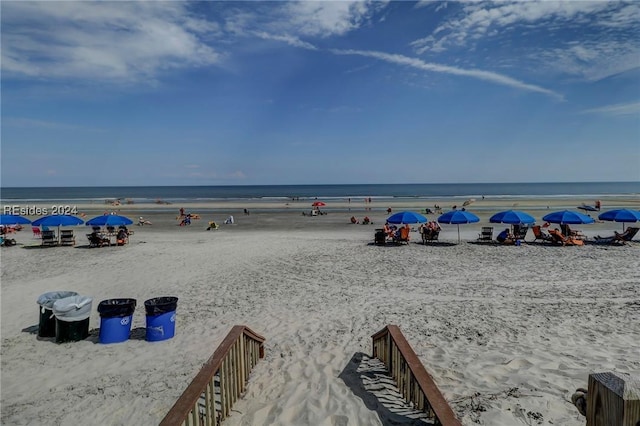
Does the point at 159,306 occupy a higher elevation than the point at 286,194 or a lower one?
lower

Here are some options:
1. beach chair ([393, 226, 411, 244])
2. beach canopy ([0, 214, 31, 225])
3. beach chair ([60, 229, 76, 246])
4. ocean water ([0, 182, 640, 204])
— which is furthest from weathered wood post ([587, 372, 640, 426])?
ocean water ([0, 182, 640, 204])

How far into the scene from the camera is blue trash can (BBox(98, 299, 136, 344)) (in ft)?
23.8

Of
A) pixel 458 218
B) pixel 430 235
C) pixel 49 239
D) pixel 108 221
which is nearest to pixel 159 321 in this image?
pixel 108 221

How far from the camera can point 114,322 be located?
727 centimetres

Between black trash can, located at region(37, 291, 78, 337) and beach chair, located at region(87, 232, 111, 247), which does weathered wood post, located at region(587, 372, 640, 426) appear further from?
beach chair, located at region(87, 232, 111, 247)

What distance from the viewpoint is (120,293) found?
36.1ft

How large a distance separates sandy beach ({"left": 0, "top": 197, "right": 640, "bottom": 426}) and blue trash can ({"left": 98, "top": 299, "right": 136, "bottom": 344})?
244 millimetres

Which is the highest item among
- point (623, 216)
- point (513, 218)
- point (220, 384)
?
point (623, 216)

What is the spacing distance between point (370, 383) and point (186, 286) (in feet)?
24.7

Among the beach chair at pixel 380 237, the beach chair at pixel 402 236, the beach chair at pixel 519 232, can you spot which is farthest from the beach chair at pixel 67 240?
the beach chair at pixel 519 232

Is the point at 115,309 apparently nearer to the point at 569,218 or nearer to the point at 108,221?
the point at 108,221

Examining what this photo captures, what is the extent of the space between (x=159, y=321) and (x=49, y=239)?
15.6 m

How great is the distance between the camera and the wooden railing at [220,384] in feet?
10.8

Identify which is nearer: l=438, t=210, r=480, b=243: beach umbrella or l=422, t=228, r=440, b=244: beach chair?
l=438, t=210, r=480, b=243: beach umbrella
